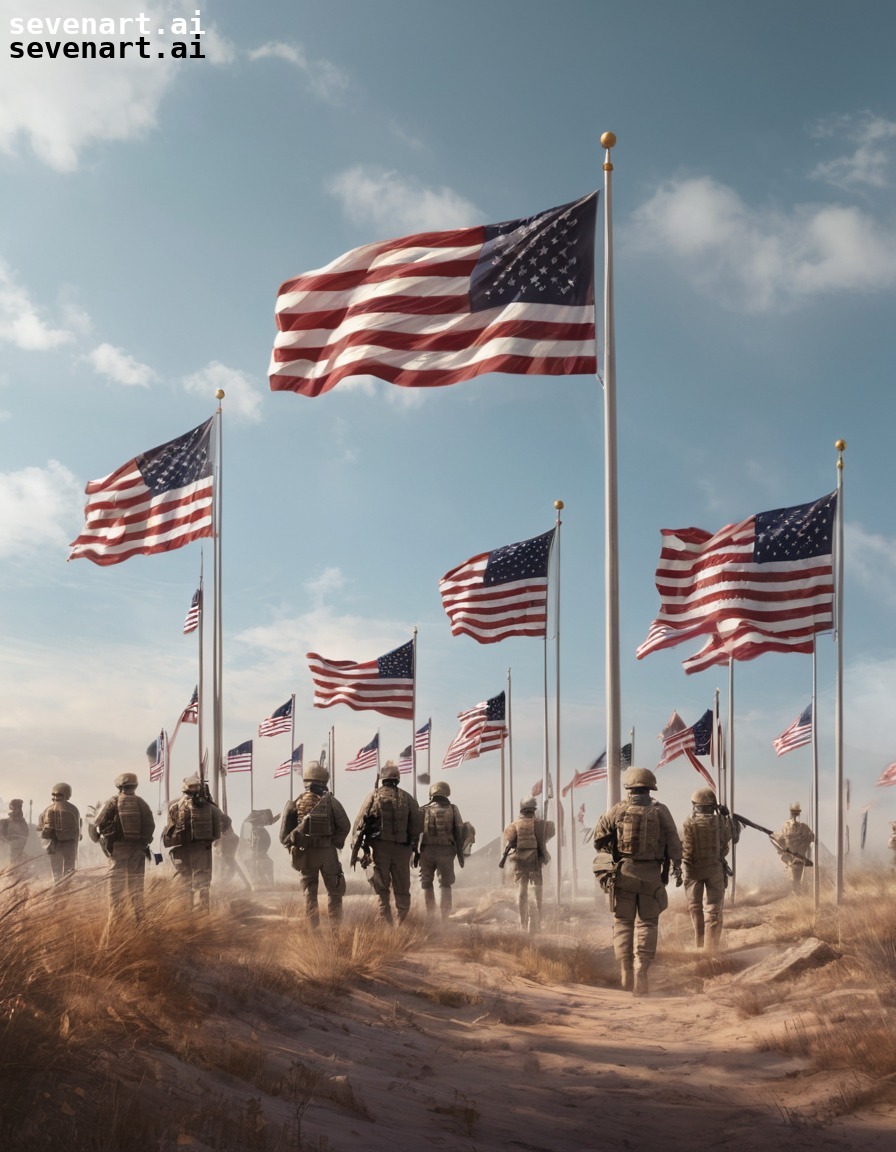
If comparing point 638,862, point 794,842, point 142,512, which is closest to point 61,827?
point 142,512

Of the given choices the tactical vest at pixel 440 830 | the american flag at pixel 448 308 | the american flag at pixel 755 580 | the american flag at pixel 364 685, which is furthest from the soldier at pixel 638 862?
the american flag at pixel 364 685

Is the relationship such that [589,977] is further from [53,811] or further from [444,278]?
[53,811]

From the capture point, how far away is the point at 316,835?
1561 centimetres

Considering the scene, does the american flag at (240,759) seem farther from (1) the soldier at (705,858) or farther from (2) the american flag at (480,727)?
(1) the soldier at (705,858)

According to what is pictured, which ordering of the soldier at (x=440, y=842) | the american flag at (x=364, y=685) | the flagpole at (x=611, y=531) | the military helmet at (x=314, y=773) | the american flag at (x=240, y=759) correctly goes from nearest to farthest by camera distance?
the flagpole at (x=611, y=531) < the military helmet at (x=314, y=773) < the soldier at (x=440, y=842) < the american flag at (x=364, y=685) < the american flag at (x=240, y=759)

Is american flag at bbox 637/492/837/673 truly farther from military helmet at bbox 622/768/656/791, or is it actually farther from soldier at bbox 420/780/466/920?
military helmet at bbox 622/768/656/791

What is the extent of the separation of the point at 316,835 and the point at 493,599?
25.0 feet

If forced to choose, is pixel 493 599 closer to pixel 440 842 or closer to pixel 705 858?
pixel 440 842

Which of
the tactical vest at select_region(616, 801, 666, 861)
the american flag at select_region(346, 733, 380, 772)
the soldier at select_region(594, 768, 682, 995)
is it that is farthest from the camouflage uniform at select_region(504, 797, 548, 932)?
the american flag at select_region(346, 733, 380, 772)

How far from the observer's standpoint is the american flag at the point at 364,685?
86.5ft

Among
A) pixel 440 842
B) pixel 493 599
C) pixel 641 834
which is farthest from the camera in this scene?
pixel 493 599

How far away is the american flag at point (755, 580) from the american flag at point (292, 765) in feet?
82.6

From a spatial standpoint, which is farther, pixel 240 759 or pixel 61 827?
pixel 240 759

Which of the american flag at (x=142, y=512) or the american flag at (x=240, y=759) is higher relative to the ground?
the american flag at (x=142, y=512)
